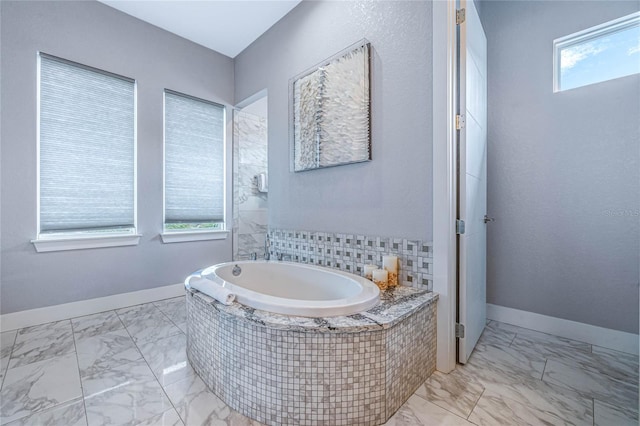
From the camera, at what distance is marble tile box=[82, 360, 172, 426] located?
1.22m

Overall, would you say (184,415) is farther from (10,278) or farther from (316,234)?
(10,278)

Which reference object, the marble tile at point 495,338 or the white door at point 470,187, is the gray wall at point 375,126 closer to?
the white door at point 470,187

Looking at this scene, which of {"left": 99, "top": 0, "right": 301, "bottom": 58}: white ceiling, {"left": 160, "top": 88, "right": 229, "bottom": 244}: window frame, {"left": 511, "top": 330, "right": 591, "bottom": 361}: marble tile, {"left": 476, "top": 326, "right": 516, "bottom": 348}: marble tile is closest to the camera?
{"left": 511, "top": 330, "right": 591, "bottom": 361}: marble tile

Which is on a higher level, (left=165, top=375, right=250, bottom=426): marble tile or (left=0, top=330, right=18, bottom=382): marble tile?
(left=0, top=330, right=18, bottom=382): marble tile

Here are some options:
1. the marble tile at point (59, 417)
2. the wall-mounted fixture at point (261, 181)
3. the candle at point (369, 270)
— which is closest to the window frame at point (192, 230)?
the wall-mounted fixture at point (261, 181)

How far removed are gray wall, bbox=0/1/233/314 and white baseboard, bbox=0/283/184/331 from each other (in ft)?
0.17

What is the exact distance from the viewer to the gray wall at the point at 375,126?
163 cm

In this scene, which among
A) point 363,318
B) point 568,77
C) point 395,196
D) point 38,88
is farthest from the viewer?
point 38,88

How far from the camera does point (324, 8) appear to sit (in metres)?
2.20

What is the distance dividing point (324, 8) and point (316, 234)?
1879mm

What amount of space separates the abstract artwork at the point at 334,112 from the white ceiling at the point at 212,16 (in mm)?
780

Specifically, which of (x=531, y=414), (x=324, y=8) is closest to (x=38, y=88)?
(x=324, y=8)

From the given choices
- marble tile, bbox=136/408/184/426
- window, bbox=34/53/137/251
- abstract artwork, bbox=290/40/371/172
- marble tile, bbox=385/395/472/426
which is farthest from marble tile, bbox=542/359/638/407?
window, bbox=34/53/137/251

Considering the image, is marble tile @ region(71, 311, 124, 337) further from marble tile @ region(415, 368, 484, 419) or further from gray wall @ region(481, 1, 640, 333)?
gray wall @ region(481, 1, 640, 333)
